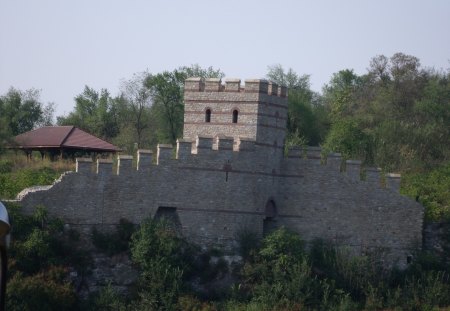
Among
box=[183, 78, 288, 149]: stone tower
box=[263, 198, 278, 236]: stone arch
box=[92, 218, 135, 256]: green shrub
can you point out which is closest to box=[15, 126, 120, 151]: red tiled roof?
box=[183, 78, 288, 149]: stone tower

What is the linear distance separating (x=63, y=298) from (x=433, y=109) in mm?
22523

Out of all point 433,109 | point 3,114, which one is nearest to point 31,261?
point 3,114

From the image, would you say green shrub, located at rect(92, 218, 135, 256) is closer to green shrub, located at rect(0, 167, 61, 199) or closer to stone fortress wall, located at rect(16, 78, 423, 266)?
stone fortress wall, located at rect(16, 78, 423, 266)

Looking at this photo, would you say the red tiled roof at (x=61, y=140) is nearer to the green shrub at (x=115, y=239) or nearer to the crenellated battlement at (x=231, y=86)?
the crenellated battlement at (x=231, y=86)

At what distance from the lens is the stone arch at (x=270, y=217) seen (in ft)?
87.2

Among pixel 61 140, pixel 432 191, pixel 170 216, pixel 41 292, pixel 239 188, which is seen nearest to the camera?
pixel 41 292

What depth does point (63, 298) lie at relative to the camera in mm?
22547

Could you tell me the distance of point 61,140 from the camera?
30.2 m

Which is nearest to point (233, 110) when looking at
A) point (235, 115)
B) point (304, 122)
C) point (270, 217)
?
point (235, 115)

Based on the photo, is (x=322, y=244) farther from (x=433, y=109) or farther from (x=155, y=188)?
(x=433, y=109)

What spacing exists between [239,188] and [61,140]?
6946mm

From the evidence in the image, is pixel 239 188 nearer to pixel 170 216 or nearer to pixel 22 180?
pixel 170 216

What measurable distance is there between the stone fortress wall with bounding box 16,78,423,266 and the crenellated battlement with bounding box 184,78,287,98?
0.03 m

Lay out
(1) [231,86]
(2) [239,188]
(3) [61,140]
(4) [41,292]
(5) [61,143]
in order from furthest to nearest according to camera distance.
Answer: (3) [61,140] → (5) [61,143] → (1) [231,86] → (2) [239,188] → (4) [41,292]
